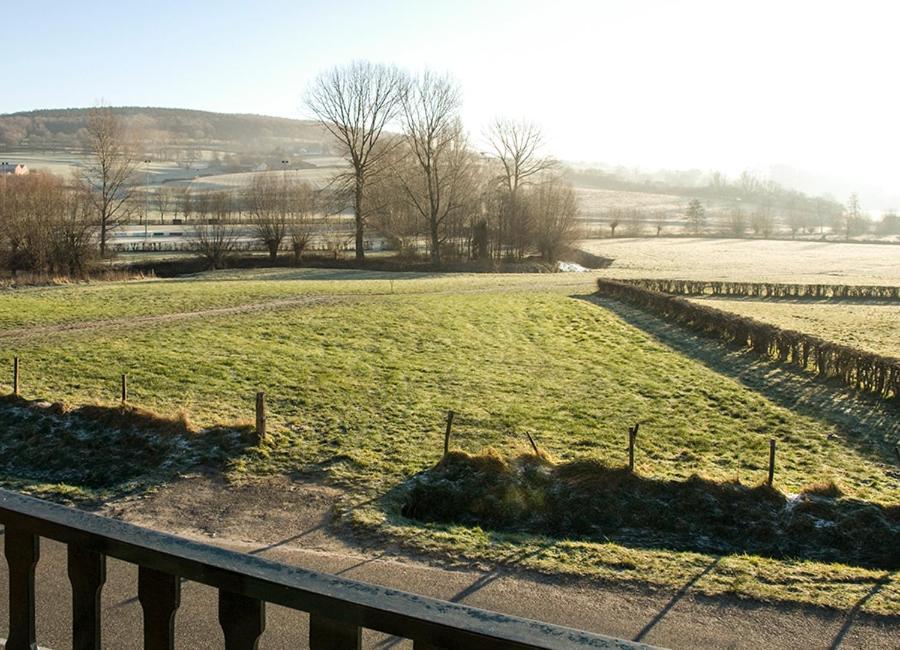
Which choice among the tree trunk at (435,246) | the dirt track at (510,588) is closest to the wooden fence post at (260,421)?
the dirt track at (510,588)

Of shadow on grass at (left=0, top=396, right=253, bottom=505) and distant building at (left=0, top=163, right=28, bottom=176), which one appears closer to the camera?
shadow on grass at (left=0, top=396, right=253, bottom=505)

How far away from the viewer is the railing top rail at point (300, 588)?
215 cm

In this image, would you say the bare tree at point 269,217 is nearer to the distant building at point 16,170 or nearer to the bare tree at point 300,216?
the bare tree at point 300,216

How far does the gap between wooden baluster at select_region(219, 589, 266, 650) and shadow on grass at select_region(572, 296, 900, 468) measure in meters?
14.9

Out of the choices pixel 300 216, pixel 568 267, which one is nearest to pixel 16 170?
pixel 300 216

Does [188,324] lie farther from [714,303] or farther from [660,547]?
[714,303]

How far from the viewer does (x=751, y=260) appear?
80625 millimetres

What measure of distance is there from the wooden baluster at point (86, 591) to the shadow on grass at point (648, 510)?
8.78 meters

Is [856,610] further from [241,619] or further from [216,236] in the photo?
[216,236]

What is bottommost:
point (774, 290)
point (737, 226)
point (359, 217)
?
point (774, 290)

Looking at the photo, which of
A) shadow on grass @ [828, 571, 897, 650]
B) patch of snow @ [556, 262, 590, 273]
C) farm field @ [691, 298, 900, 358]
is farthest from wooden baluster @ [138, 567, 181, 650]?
patch of snow @ [556, 262, 590, 273]

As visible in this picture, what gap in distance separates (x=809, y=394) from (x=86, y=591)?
21037 millimetres

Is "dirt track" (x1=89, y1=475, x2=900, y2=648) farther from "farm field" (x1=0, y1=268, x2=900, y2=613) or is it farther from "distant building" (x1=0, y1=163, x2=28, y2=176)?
"distant building" (x1=0, y1=163, x2=28, y2=176)

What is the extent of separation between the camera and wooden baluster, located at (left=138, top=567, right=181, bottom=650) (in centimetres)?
271
